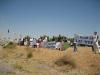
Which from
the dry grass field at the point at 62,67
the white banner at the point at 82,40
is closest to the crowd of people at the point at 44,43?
the white banner at the point at 82,40

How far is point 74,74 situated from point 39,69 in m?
2.85

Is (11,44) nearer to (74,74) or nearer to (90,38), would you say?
(90,38)

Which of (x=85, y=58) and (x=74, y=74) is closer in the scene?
(x=74, y=74)

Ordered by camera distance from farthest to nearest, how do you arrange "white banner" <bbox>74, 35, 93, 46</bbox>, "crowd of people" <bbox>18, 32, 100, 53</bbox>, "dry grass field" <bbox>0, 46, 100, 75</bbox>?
"white banner" <bbox>74, 35, 93, 46</bbox> → "crowd of people" <bbox>18, 32, 100, 53</bbox> → "dry grass field" <bbox>0, 46, 100, 75</bbox>

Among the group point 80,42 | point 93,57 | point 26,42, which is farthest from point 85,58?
point 26,42

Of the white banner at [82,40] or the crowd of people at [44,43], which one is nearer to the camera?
the crowd of people at [44,43]

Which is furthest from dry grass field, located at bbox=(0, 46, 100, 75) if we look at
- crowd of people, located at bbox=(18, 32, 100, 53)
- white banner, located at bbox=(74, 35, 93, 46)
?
white banner, located at bbox=(74, 35, 93, 46)

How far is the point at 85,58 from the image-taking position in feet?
68.2

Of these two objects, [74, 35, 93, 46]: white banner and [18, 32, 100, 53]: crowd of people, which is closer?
[18, 32, 100, 53]: crowd of people

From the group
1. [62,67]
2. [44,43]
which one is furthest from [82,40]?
[62,67]

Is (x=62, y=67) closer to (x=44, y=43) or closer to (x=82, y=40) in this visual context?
(x=82, y=40)

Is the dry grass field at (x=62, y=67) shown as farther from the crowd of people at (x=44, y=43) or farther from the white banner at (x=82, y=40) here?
the white banner at (x=82, y=40)

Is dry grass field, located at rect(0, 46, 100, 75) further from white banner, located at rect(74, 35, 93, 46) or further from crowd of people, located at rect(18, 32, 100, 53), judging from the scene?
white banner, located at rect(74, 35, 93, 46)

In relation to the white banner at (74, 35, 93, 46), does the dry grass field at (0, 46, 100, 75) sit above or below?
below
